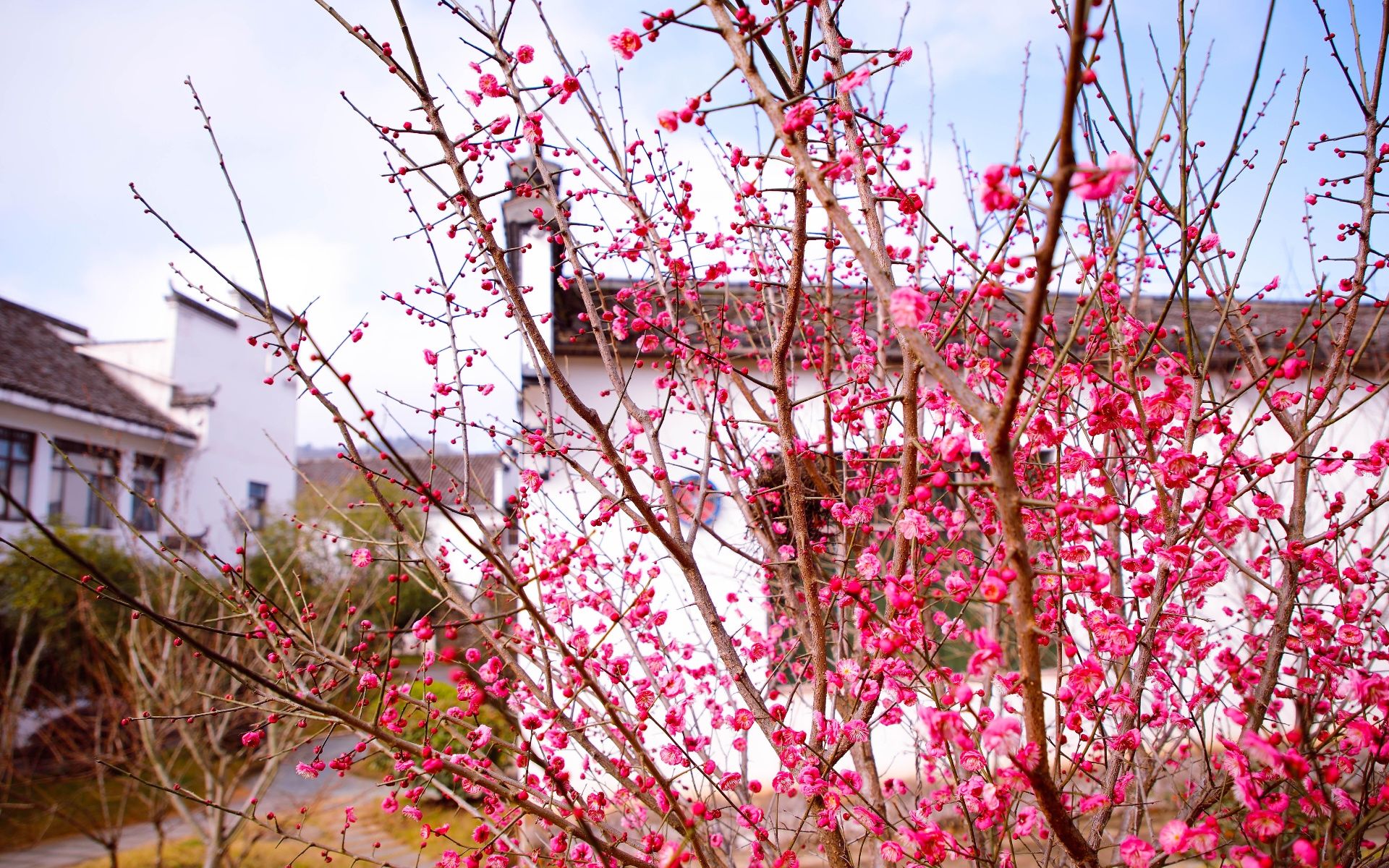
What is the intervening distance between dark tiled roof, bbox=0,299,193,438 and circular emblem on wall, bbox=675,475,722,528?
9719 mm

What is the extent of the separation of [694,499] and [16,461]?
11.5 m

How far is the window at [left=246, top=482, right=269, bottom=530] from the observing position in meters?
14.2

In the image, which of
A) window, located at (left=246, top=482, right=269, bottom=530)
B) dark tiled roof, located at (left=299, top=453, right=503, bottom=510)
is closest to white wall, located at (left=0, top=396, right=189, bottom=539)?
window, located at (left=246, top=482, right=269, bottom=530)

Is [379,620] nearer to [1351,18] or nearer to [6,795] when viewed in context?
[6,795]

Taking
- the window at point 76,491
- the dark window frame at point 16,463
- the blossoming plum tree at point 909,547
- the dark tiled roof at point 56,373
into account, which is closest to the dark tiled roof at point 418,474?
the blossoming plum tree at point 909,547

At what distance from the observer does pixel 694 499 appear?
4.36m

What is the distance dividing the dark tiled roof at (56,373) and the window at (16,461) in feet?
2.27

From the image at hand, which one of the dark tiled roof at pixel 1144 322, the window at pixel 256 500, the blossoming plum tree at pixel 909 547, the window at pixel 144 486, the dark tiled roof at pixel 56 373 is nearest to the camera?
the blossoming plum tree at pixel 909 547

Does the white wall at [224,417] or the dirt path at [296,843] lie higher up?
the white wall at [224,417]

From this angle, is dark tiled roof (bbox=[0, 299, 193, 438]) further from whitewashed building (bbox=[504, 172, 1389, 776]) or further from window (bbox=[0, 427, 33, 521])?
whitewashed building (bbox=[504, 172, 1389, 776])

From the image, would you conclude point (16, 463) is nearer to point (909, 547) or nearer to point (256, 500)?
point (256, 500)

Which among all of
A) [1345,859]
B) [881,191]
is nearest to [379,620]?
[881,191]

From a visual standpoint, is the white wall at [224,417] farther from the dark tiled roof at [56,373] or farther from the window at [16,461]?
the window at [16,461]

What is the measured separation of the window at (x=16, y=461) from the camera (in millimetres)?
11172
